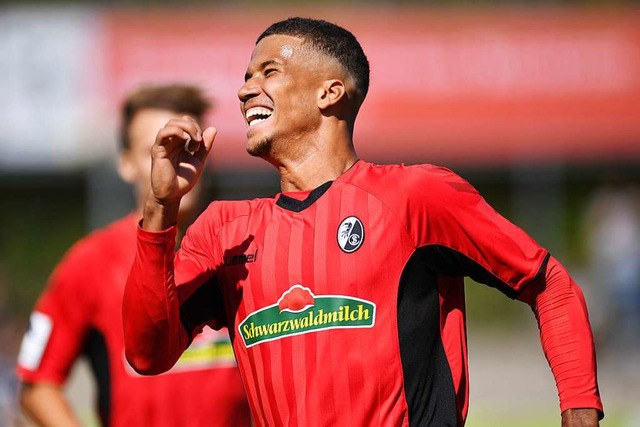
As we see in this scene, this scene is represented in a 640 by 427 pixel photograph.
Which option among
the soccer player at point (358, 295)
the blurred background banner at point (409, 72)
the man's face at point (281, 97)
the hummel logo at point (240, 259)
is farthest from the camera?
the blurred background banner at point (409, 72)

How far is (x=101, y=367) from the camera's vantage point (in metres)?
4.91

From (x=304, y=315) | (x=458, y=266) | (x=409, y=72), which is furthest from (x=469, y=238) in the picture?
(x=409, y=72)

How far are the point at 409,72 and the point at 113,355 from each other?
43.1 ft

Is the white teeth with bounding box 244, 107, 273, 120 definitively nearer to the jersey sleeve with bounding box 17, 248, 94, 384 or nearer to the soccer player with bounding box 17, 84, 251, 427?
the soccer player with bounding box 17, 84, 251, 427

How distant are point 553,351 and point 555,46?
48.6ft

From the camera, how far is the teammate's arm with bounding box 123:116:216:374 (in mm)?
3373

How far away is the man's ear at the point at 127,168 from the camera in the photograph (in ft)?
17.7

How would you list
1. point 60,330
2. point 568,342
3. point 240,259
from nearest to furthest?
point 568,342 → point 240,259 → point 60,330

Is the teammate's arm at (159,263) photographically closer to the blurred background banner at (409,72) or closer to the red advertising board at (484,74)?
the blurred background banner at (409,72)

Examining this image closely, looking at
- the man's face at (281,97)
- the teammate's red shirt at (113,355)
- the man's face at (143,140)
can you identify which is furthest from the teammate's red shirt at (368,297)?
the man's face at (143,140)

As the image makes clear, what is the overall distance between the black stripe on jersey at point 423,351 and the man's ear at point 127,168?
7.30ft

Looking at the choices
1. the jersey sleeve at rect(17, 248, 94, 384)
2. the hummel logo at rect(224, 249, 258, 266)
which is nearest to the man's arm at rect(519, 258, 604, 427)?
the hummel logo at rect(224, 249, 258, 266)

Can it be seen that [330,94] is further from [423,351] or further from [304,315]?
[423,351]

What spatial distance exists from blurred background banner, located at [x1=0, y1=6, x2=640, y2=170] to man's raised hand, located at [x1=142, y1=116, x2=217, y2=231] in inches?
535
